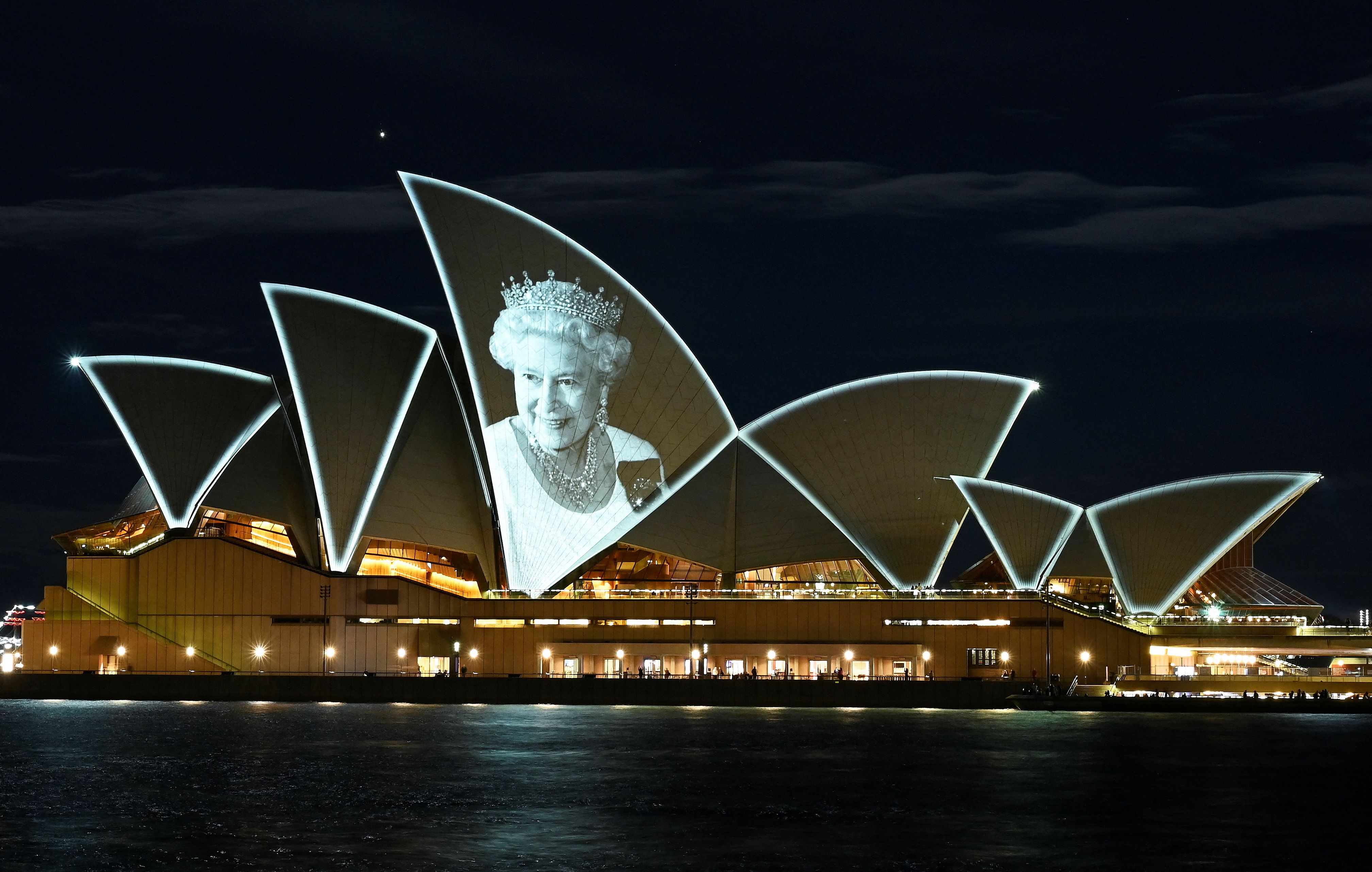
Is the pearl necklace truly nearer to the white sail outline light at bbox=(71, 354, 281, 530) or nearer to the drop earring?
the drop earring

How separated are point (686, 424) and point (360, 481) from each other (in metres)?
11.2

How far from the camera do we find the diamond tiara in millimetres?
56906

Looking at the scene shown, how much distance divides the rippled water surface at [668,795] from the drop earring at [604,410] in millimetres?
13001

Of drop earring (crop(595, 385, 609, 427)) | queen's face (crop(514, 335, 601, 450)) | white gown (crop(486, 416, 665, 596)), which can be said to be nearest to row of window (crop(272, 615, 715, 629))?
white gown (crop(486, 416, 665, 596))

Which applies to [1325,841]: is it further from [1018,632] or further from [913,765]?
[1018,632]

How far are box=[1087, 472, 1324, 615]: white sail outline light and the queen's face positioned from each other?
17.9 metres

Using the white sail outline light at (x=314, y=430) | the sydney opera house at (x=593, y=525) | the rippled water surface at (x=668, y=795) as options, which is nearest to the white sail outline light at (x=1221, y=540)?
the sydney opera house at (x=593, y=525)

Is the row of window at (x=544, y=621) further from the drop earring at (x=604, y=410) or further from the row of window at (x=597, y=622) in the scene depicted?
the drop earring at (x=604, y=410)

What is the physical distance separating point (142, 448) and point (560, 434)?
14.1m

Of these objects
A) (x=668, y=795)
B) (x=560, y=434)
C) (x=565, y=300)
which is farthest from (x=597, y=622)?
(x=668, y=795)

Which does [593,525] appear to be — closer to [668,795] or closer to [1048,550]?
[1048,550]

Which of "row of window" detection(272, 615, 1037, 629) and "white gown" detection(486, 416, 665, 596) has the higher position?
"white gown" detection(486, 416, 665, 596)

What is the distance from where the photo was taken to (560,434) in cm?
5947

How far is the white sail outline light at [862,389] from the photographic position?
198 ft
